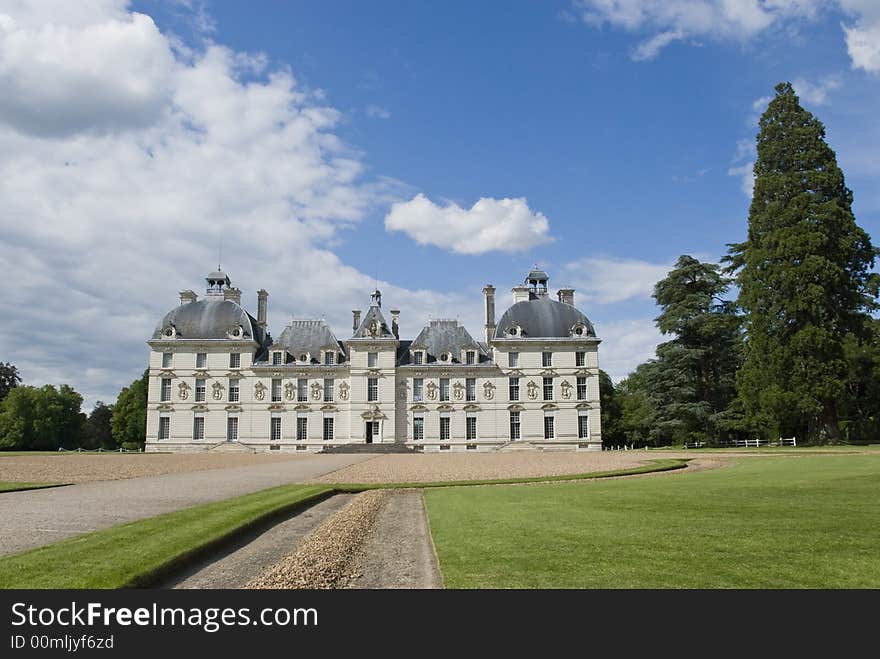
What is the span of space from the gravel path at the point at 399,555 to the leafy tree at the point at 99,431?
232 ft

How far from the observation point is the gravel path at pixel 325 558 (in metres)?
6.24

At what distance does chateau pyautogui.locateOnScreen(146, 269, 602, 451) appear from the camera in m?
51.5

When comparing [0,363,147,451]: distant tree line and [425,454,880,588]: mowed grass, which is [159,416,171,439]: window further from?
[425,454,880,588]: mowed grass

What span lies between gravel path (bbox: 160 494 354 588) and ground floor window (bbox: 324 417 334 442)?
1605 inches

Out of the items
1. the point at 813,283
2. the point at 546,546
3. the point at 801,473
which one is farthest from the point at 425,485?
the point at 813,283

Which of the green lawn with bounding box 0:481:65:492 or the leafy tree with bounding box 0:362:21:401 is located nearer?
the green lawn with bounding box 0:481:65:492

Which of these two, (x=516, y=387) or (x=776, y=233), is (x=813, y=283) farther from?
(x=516, y=387)

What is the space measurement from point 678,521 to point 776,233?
31524 millimetres

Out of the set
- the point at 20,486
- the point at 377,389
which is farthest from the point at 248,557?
the point at 377,389

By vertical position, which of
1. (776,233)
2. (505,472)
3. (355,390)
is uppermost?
(776,233)

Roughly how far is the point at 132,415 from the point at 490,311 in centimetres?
3551

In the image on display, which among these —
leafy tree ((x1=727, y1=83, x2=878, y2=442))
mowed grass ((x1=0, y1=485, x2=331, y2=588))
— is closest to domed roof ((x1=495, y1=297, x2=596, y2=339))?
leafy tree ((x1=727, y1=83, x2=878, y2=442))

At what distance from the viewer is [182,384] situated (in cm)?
5238

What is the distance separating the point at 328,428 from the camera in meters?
52.2
